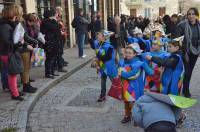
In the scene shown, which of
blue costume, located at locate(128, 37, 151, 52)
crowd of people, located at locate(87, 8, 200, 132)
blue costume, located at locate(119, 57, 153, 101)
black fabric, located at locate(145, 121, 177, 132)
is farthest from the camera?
blue costume, located at locate(128, 37, 151, 52)

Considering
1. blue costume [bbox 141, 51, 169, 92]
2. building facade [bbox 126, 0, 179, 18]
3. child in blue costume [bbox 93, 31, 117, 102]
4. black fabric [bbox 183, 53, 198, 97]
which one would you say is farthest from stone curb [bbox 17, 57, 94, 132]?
building facade [bbox 126, 0, 179, 18]

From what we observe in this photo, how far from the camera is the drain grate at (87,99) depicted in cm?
774

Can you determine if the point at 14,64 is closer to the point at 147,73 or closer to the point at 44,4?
the point at 147,73

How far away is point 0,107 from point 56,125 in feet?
4.18

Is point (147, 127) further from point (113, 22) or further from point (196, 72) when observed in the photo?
point (113, 22)

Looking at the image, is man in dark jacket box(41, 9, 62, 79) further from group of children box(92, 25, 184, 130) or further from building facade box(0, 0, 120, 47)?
group of children box(92, 25, 184, 130)

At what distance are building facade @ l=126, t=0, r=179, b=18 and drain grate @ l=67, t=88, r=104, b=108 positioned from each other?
54.7 metres

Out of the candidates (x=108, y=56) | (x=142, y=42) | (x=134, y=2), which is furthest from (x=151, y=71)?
(x=134, y=2)

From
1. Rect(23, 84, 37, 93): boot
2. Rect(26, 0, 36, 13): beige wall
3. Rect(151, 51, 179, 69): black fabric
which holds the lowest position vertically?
Rect(23, 84, 37, 93): boot

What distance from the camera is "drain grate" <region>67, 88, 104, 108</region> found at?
7.74m

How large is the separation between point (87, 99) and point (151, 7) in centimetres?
5765

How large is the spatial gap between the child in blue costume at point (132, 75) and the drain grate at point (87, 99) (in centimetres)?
151

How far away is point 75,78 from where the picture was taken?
1082 centimetres

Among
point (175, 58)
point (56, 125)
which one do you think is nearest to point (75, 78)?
point (56, 125)
